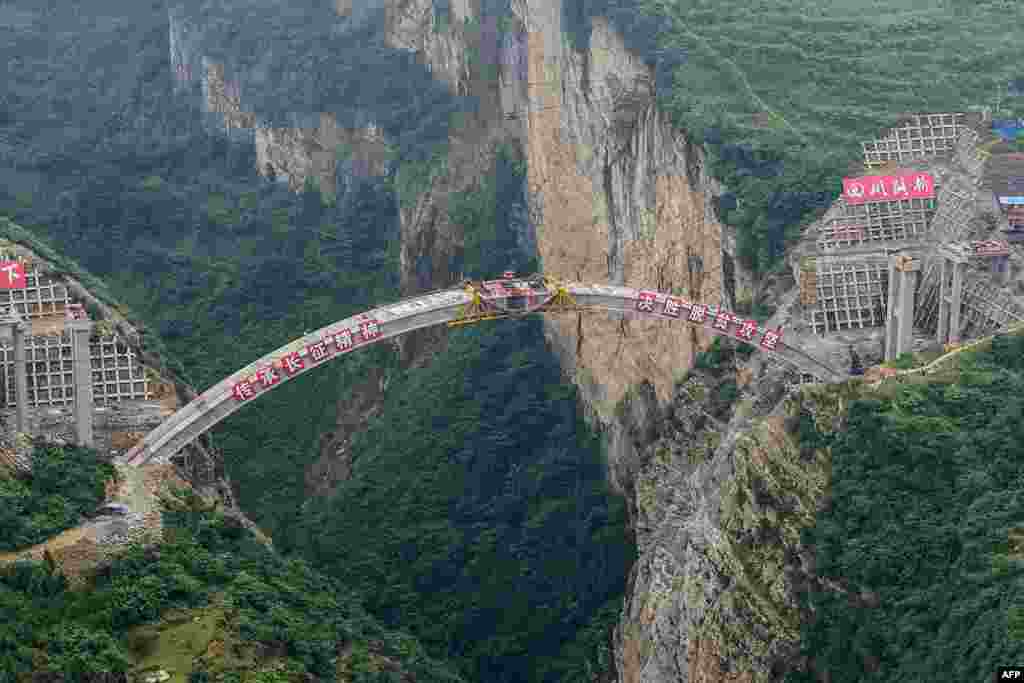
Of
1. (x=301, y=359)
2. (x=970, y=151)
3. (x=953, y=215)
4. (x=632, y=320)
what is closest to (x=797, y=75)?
(x=970, y=151)

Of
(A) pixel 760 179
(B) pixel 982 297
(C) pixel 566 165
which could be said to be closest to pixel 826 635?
(B) pixel 982 297

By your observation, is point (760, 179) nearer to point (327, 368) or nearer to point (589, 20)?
point (589, 20)

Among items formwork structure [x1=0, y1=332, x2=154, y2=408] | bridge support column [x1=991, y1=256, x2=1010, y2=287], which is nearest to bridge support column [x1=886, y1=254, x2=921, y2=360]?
bridge support column [x1=991, y1=256, x2=1010, y2=287]

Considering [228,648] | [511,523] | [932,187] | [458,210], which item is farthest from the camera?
[458,210]

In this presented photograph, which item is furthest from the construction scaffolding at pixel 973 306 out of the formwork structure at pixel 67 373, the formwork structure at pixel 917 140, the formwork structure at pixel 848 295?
the formwork structure at pixel 67 373

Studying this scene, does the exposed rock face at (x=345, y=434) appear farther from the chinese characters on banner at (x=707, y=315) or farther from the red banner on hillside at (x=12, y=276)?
the chinese characters on banner at (x=707, y=315)

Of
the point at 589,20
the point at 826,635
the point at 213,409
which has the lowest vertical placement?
the point at 826,635
